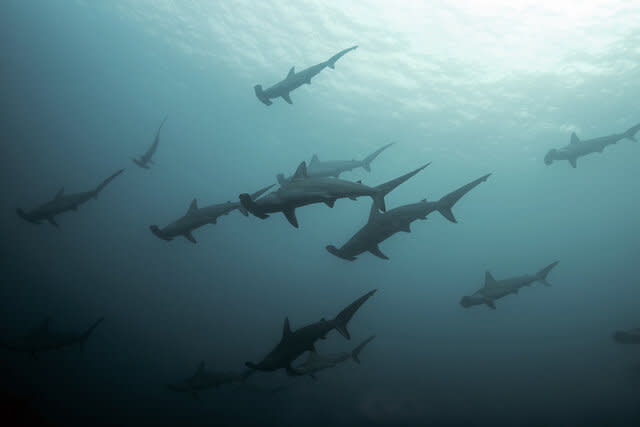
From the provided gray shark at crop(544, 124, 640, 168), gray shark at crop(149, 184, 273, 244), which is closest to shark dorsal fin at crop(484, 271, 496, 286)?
gray shark at crop(544, 124, 640, 168)

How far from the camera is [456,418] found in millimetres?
13680

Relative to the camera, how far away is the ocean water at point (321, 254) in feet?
47.1

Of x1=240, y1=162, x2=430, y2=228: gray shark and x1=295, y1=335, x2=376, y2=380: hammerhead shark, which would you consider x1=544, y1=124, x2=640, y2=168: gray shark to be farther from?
x1=240, y1=162, x2=430, y2=228: gray shark

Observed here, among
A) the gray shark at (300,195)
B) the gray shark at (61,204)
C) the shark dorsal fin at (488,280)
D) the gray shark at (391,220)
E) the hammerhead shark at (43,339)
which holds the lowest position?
the shark dorsal fin at (488,280)

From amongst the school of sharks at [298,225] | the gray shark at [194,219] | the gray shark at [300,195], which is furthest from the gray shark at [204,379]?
the gray shark at [300,195]

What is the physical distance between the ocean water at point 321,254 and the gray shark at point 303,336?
8.69 meters

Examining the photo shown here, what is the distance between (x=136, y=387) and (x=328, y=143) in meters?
50.5

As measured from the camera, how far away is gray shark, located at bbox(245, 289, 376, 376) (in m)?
5.79

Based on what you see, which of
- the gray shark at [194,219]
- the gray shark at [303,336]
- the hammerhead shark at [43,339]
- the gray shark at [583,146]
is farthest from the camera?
the gray shark at [583,146]

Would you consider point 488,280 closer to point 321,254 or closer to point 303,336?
point 303,336

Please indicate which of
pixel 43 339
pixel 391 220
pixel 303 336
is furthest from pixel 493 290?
pixel 43 339

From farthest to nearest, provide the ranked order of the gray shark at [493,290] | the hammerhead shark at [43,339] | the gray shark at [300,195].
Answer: the gray shark at [493,290], the hammerhead shark at [43,339], the gray shark at [300,195]

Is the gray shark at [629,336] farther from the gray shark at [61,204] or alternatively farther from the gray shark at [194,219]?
the gray shark at [61,204]

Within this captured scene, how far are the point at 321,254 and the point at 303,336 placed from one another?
6026 centimetres
